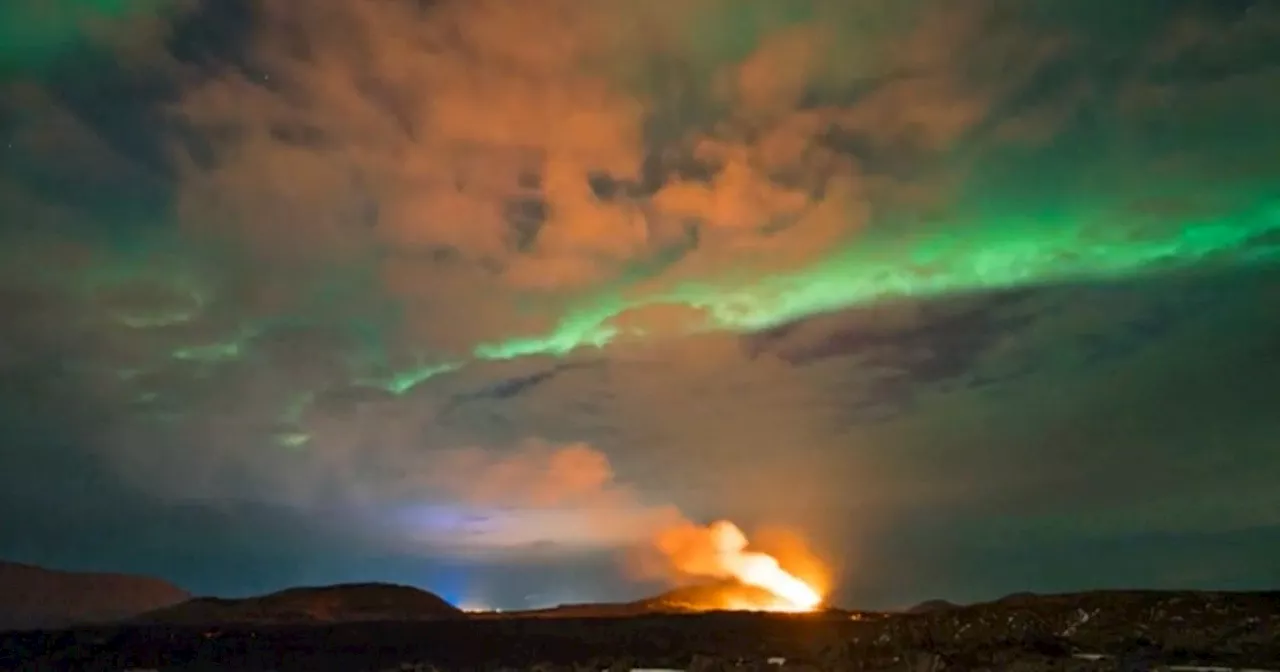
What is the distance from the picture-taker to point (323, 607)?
144 meters

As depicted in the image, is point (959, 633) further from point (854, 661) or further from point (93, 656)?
point (93, 656)

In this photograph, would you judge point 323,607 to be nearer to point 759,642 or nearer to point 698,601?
point 698,601

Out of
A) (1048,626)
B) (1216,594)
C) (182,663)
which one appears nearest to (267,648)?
(182,663)

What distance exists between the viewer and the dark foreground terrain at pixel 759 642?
46.0 m

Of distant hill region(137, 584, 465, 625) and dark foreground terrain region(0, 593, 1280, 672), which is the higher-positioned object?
distant hill region(137, 584, 465, 625)

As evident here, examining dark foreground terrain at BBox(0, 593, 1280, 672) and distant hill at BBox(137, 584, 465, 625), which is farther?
distant hill at BBox(137, 584, 465, 625)

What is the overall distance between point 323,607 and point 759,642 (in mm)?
101271

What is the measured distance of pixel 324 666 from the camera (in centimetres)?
6506

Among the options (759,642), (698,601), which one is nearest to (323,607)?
(698,601)

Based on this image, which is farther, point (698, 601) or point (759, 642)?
point (698, 601)

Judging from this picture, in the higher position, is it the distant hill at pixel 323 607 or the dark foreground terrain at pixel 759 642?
the distant hill at pixel 323 607

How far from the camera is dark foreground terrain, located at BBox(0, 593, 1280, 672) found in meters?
46.0

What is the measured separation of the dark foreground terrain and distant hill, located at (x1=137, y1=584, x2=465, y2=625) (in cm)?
4452

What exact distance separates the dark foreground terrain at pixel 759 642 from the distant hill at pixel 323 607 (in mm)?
44518
